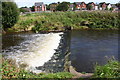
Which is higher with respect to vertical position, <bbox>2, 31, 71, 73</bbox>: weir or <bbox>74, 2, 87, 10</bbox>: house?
<bbox>74, 2, 87, 10</bbox>: house

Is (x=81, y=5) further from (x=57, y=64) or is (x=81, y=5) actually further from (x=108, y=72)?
(x=108, y=72)

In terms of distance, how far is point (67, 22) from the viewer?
47625 mm

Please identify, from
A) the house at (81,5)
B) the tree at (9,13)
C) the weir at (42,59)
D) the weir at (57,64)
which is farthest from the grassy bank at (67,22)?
the house at (81,5)

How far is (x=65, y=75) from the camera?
11539 mm

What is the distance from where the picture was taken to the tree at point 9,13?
3547cm

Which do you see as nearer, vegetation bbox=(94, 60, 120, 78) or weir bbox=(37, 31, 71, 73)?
vegetation bbox=(94, 60, 120, 78)

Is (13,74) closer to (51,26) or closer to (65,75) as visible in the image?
(65,75)

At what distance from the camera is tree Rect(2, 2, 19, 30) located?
1396 inches

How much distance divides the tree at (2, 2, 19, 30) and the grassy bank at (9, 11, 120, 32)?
3094 mm

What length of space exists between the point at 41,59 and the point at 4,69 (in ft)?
22.2

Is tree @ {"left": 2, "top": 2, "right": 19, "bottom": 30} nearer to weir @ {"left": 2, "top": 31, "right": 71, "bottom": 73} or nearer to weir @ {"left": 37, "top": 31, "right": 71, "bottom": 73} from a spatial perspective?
weir @ {"left": 2, "top": 31, "right": 71, "bottom": 73}

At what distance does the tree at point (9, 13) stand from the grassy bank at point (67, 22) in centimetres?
309

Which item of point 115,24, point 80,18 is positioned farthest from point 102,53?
point 80,18

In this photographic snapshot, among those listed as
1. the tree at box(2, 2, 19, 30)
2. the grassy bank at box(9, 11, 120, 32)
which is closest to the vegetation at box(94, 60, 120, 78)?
the tree at box(2, 2, 19, 30)
